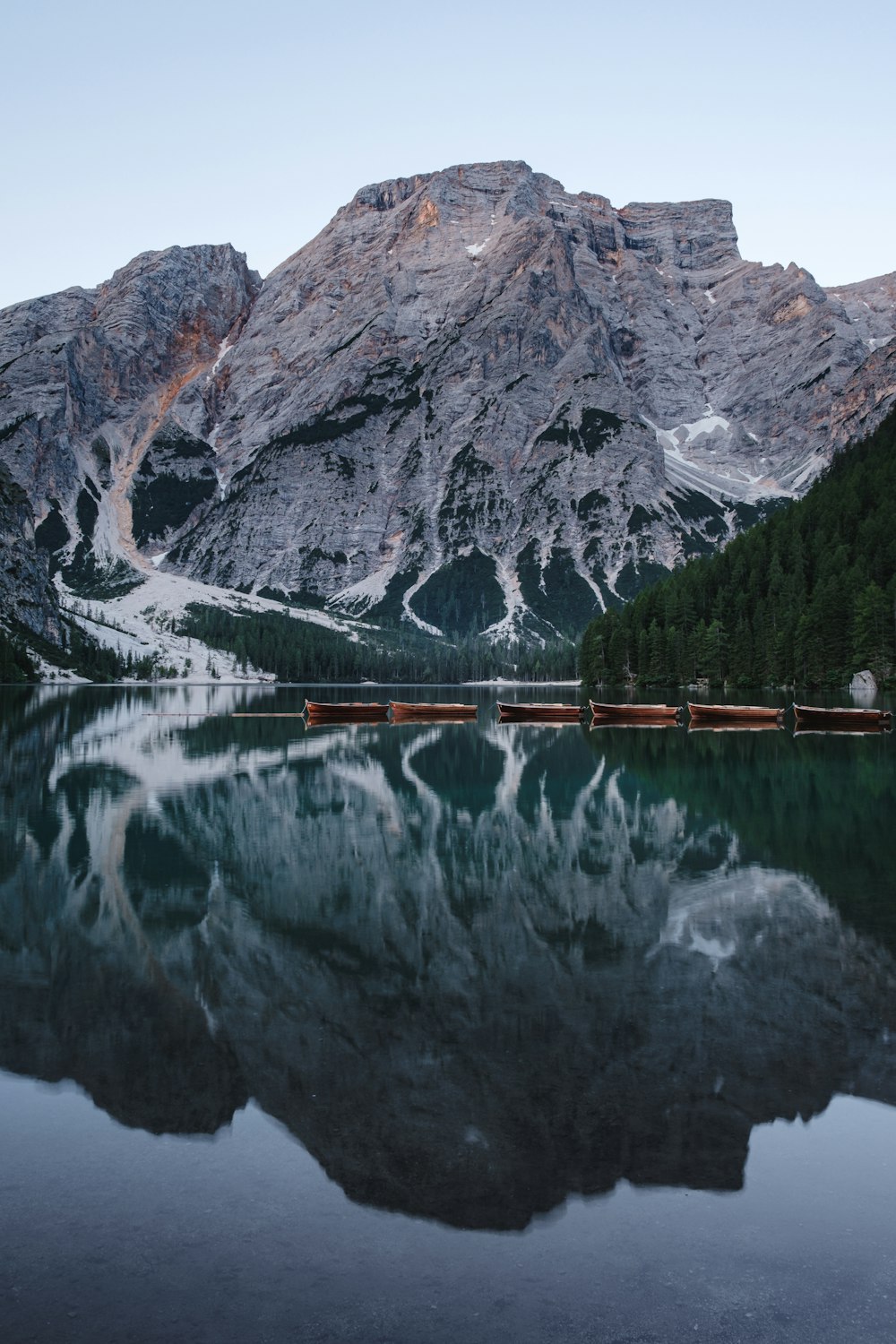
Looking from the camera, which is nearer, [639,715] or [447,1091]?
[447,1091]

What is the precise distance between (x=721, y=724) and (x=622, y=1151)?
274 ft

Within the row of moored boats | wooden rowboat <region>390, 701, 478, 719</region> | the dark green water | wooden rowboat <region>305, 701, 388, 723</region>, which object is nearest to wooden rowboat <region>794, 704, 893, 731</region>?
the row of moored boats

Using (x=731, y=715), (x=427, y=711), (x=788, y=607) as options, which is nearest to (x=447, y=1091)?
(x=731, y=715)

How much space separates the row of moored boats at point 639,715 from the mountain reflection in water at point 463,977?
4677 cm

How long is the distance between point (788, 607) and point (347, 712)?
85909 mm

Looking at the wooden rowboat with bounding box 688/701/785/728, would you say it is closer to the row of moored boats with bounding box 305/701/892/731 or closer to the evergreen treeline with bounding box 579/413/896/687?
the row of moored boats with bounding box 305/701/892/731

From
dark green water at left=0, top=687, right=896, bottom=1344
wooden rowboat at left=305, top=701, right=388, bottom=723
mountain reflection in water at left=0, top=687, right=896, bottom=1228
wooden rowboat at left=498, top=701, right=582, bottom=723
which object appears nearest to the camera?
dark green water at left=0, top=687, right=896, bottom=1344

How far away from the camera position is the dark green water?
833cm

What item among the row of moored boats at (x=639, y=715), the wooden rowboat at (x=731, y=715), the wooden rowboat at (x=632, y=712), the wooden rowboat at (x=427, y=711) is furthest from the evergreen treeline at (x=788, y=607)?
the wooden rowboat at (x=427, y=711)

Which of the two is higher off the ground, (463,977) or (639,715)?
(463,977)

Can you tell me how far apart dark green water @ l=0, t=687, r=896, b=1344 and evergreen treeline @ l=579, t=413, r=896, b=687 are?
126389 millimetres

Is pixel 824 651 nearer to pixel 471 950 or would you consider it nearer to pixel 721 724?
pixel 721 724

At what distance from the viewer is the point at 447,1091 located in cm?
1211

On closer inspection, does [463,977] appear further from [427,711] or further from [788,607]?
[788,607]
